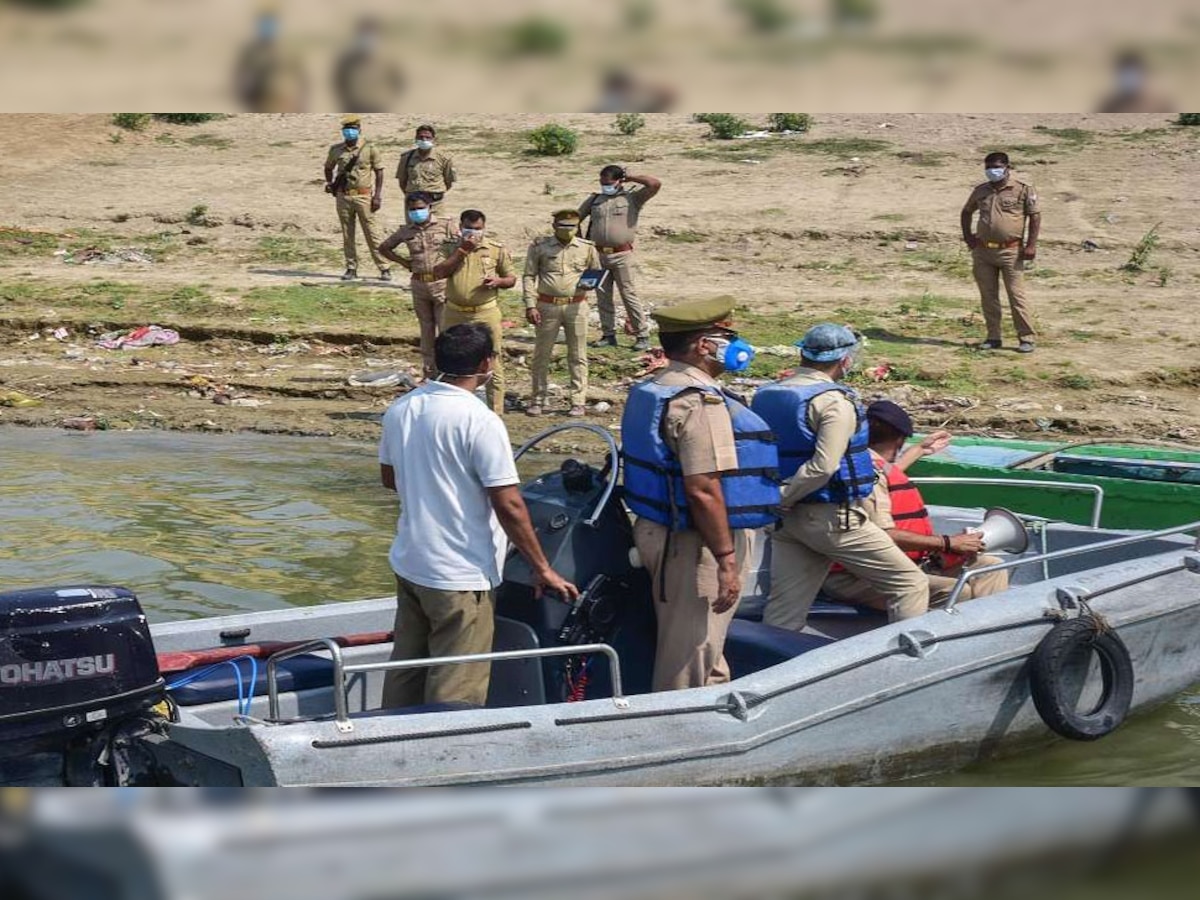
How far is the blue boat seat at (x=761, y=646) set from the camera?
643cm

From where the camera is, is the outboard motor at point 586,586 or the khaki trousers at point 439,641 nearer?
the khaki trousers at point 439,641

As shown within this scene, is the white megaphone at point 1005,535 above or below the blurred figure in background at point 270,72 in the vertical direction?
A: below

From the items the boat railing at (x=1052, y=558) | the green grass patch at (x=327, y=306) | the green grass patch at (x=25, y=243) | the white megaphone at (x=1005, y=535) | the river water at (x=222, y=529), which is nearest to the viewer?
the boat railing at (x=1052, y=558)

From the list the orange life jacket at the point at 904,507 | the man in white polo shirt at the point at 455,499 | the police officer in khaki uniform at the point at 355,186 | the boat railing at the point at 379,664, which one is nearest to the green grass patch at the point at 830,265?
the police officer in khaki uniform at the point at 355,186

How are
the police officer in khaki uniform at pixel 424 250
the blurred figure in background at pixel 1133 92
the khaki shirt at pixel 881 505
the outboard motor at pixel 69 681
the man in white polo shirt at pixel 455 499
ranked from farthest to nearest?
the police officer in khaki uniform at pixel 424 250
the khaki shirt at pixel 881 505
the man in white polo shirt at pixel 455 499
the outboard motor at pixel 69 681
the blurred figure in background at pixel 1133 92

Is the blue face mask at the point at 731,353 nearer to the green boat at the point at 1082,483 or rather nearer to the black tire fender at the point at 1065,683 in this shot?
the black tire fender at the point at 1065,683

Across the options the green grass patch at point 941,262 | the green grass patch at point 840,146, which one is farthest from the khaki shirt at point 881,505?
the green grass patch at point 840,146

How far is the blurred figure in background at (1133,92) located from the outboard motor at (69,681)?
4.60 metres

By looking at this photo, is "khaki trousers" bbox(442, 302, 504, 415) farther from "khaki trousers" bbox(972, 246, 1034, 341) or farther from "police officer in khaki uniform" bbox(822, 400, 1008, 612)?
"police officer in khaki uniform" bbox(822, 400, 1008, 612)

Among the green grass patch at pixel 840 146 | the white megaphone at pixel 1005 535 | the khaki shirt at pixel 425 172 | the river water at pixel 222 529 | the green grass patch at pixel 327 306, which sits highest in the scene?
the green grass patch at pixel 840 146

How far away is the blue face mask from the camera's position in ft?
18.1

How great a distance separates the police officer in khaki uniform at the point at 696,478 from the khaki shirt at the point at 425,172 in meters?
13.4

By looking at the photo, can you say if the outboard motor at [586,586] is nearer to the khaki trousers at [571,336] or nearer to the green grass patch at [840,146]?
the khaki trousers at [571,336]

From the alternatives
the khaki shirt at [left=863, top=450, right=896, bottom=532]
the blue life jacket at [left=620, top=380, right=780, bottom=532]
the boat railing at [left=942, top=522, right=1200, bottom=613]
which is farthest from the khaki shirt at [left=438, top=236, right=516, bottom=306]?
the blue life jacket at [left=620, top=380, right=780, bottom=532]
